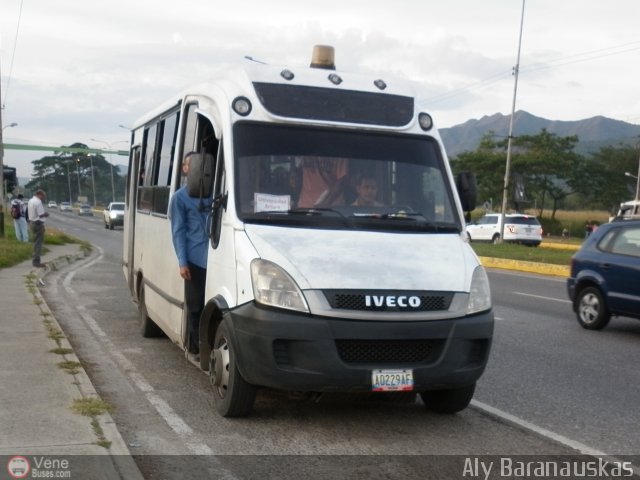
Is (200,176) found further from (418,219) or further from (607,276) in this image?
(607,276)

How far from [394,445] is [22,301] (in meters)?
7.66

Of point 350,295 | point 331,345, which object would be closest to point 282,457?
point 331,345

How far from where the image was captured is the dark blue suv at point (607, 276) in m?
11.0

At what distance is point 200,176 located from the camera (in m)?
6.23

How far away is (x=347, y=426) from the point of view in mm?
6035

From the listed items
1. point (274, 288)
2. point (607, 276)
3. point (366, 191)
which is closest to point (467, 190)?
point (366, 191)

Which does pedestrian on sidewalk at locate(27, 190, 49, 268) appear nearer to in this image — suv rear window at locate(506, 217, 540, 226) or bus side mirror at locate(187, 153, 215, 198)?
bus side mirror at locate(187, 153, 215, 198)

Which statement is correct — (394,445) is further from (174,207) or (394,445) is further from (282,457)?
(174,207)

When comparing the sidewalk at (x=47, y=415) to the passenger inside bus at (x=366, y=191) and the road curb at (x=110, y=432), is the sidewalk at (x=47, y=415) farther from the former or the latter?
the passenger inside bus at (x=366, y=191)

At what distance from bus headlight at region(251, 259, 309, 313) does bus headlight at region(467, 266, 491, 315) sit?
3.88 ft

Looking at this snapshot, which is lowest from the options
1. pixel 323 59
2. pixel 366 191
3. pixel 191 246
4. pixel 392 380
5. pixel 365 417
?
pixel 365 417

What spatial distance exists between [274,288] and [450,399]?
171 cm

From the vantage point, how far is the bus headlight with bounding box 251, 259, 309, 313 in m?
5.45

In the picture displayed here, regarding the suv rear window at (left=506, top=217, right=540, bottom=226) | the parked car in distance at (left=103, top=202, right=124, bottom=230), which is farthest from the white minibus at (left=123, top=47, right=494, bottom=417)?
the parked car in distance at (left=103, top=202, right=124, bottom=230)
